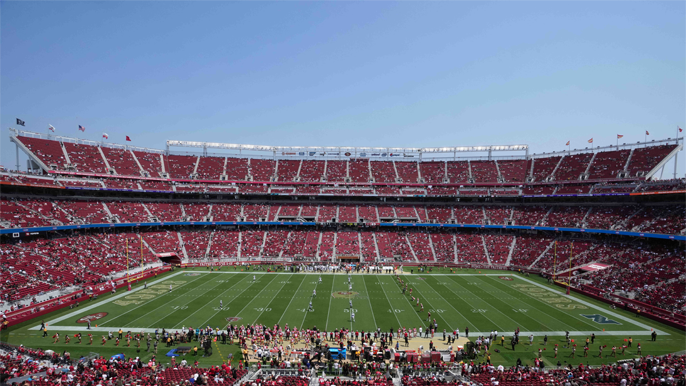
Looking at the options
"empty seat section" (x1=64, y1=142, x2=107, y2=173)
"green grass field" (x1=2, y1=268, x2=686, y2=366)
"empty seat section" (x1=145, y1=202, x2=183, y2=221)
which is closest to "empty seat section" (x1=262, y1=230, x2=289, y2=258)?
"green grass field" (x1=2, y1=268, x2=686, y2=366)

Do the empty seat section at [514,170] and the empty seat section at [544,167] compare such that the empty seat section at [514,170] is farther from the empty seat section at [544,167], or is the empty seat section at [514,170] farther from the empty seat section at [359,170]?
the empty seat section at [359,170]

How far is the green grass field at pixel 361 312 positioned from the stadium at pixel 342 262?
25 cm

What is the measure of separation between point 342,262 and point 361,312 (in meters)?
21.8

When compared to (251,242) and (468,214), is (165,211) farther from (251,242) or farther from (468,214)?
(468,214)

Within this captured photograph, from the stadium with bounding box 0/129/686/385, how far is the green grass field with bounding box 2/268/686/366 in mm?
251

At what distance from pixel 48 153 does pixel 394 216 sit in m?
54.8

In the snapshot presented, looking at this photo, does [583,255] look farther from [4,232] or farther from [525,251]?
[4,232]

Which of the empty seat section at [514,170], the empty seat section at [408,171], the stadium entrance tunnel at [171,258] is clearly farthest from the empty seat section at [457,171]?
the stadium entrance tunnel at [171,258]

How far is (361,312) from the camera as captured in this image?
2875 centimetres

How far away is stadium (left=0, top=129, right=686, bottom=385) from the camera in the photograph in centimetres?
2145

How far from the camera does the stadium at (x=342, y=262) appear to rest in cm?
2145

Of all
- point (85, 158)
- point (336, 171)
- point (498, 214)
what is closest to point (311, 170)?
point (336, 171)

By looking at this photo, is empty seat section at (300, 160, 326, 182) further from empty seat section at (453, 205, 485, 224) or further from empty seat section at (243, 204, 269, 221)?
empty seat section at (453, 205, 485, 224)

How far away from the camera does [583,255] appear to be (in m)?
42.1
